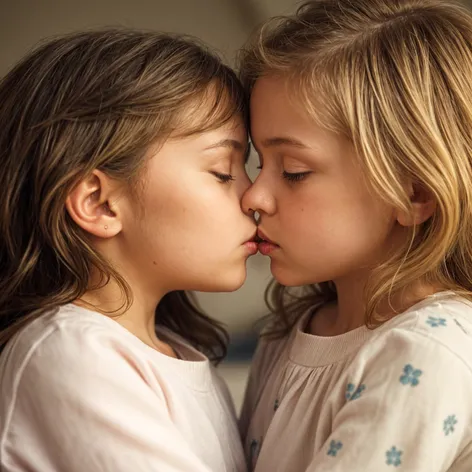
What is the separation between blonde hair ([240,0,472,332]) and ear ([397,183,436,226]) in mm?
10

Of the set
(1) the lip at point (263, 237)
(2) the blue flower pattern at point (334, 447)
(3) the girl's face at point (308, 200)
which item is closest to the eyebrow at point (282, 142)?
(3) the girl's face at point (308, 200)

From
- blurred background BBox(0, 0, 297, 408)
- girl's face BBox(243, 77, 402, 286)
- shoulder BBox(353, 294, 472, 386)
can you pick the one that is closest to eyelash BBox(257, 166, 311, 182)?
girl's face BBox(243, 77, 402, 286)

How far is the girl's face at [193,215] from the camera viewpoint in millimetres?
1049

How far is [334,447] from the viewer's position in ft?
2.98

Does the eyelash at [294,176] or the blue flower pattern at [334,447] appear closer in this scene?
the blue flower pattern at [334,447]

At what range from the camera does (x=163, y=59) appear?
3.51ft

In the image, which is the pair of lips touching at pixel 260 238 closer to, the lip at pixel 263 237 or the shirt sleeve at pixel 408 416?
the lip at pixel 263 237

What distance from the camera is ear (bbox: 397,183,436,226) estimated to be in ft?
3.29

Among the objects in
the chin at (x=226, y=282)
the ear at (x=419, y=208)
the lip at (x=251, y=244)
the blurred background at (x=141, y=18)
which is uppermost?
the blurred background at (x=141, y=18)

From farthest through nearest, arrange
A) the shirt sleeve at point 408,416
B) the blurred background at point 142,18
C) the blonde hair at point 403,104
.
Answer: the blurred background at point 142,18 → the blonde hair at point 403,104 → the shirt sleeve at point 408,416

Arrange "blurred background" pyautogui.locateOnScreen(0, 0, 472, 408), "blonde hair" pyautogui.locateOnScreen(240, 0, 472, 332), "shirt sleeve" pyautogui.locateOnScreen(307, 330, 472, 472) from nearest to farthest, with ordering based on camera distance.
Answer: "shirt sleeve" pyautogui.locateOnScreen(307, 330, 472, 472) < "blonde hair" pyautogui.locateOnScreen(240, 0, 472, 332) < "blurred background" pyautogui.locateOnScreen(0, 0, 472, 408)

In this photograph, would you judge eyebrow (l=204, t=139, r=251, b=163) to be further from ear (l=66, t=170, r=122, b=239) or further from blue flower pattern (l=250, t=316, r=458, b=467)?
blue flower pattern (l=250, t=316, r=458, b=467)

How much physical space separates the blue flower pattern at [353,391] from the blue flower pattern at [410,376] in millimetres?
53

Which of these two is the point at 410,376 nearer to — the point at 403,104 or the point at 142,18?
the point at 403,104
